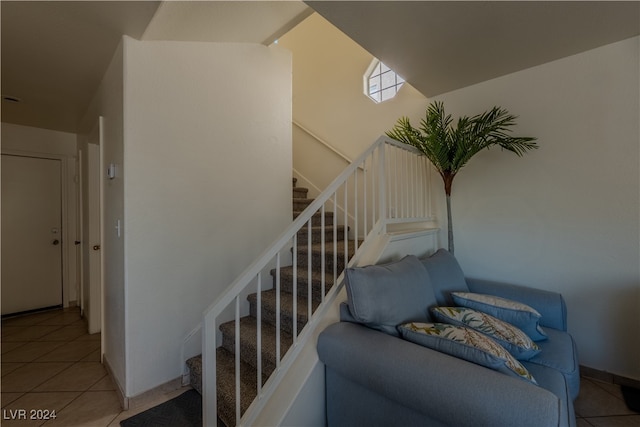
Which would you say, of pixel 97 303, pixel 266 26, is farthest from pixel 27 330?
pixel 266 26

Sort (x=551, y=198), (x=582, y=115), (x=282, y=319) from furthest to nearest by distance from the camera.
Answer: (x=551, y=198), (x=582, y=115), (x=282, y=319)

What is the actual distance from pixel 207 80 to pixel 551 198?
2.80 m

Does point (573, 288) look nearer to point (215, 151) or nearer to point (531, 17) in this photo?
point (531, 17)

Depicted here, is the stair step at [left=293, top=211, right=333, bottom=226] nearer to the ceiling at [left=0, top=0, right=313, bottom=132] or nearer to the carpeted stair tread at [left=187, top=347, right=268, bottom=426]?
the carpeted stair tread at [left=187, top=347, right=268, bottom=426]

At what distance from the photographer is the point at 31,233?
3.40 meters

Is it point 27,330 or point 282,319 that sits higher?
point 282,319

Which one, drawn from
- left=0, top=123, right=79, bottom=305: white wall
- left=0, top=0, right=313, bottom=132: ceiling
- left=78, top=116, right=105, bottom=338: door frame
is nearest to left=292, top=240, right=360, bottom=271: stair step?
left=0, top=0, right=313, bottom=132: ceiling

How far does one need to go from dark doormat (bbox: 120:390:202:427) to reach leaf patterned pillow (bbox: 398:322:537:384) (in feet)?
4.42

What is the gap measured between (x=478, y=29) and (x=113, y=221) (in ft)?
9.05

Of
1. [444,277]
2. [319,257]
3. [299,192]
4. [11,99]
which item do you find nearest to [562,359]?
[444,277]

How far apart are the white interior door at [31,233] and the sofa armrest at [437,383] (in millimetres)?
4157

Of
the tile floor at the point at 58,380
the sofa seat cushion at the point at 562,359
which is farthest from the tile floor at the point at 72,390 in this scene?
the sofa seat cushion at the point at 562,359

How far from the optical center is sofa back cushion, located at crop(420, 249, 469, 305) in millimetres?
1852

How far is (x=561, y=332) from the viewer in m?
1.71
